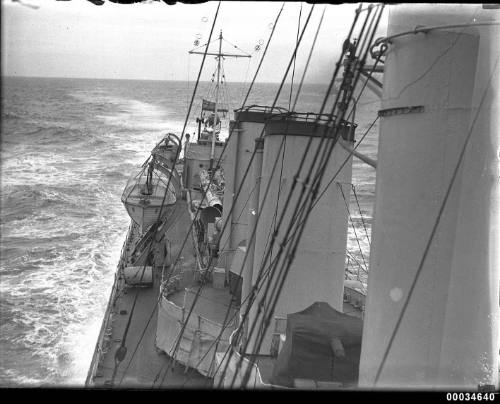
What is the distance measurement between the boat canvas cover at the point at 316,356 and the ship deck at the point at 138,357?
8.61 feet

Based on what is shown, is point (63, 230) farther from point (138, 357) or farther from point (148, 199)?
point (138, 357)

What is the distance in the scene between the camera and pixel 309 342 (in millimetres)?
5332

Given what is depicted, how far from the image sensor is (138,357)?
35.6 feet

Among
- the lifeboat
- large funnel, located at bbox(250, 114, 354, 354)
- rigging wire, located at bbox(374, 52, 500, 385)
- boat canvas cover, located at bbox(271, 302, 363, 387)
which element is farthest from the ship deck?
rigging wire, located at bbox(374, 52, 500, 385)

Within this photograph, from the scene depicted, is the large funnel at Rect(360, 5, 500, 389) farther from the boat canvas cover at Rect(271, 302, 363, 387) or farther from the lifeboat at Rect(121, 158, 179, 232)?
the lifeboat at Rect(121, 158, 179, 232)

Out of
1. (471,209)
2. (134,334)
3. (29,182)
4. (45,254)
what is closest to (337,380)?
(471,209)

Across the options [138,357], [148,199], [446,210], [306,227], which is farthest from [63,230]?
[446,210]

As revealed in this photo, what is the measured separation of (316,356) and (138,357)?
21.1ft

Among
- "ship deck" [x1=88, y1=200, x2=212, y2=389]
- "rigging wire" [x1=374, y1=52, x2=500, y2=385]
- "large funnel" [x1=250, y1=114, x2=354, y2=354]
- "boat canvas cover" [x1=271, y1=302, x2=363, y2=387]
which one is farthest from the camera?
"ship deck" [x1=88, y1=200, x2=212, y2=389]

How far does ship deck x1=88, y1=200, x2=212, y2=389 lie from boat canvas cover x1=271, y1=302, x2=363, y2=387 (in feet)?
8.61

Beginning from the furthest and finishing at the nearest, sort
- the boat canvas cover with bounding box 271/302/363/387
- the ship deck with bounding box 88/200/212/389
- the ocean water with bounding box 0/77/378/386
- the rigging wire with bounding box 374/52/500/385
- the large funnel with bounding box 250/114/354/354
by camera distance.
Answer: the ocean water with bounding box 0/77/378/386 < the ship deck with bounding box 88/200/212/389 < the large funnel with bounding box 250/114/354/354 < the boat canvas cover with bounding box 271/302/363/387 < the rigging wire with bounding box 374/52/500/385

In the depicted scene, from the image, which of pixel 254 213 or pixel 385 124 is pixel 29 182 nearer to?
pixel 254 213

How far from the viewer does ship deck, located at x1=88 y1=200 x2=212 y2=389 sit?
9.76 metres

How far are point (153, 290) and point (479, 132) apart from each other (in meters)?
12.4
